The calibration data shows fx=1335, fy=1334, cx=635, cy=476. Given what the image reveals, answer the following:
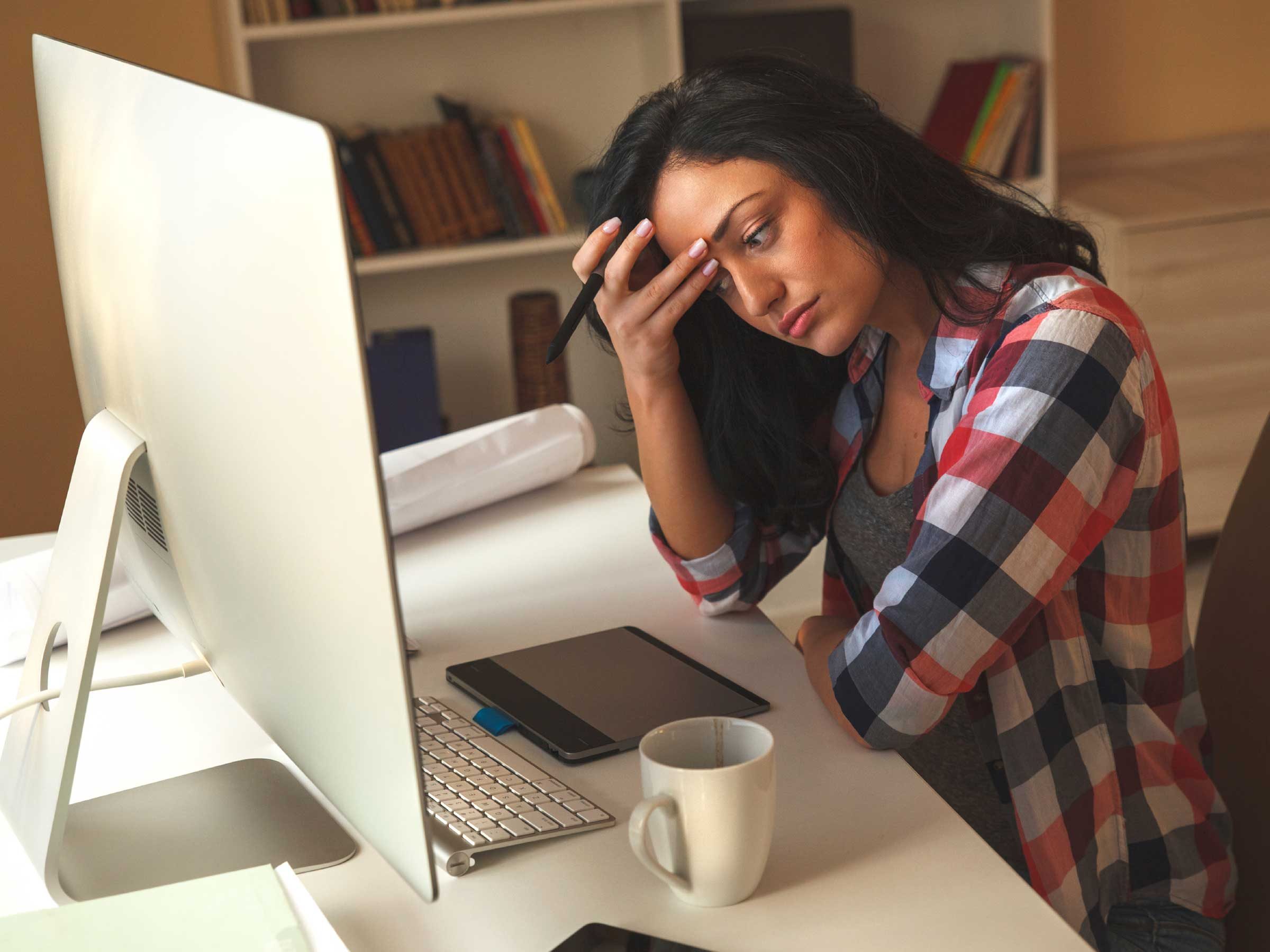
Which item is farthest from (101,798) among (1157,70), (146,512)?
(1157,70)

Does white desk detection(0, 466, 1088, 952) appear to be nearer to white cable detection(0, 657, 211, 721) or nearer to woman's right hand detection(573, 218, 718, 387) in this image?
white cable detection(0, 657, 211, 721)

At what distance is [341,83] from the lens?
2896 mm

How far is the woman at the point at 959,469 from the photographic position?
0.96m

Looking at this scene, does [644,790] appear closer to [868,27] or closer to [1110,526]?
[1110,526]

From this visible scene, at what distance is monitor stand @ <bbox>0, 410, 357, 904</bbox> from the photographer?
824mm

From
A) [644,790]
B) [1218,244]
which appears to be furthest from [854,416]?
[1218,244]

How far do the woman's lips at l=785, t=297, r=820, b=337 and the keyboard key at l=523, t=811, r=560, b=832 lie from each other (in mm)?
465

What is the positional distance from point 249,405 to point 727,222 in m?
0.53

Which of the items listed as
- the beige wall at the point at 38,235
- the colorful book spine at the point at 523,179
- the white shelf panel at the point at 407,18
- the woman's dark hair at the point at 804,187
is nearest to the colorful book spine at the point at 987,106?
the white shelf panel at the point at 407,18

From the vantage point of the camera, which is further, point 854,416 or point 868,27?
point 868,27

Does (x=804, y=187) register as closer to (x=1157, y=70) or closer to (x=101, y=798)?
(x=101, y=798)

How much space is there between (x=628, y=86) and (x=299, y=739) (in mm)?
2501

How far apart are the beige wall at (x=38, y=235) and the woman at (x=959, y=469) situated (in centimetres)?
183

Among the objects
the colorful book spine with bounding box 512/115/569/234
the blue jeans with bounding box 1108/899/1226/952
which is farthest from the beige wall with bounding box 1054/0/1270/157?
the blue jeans with bounding box 1108/899/1226/952
